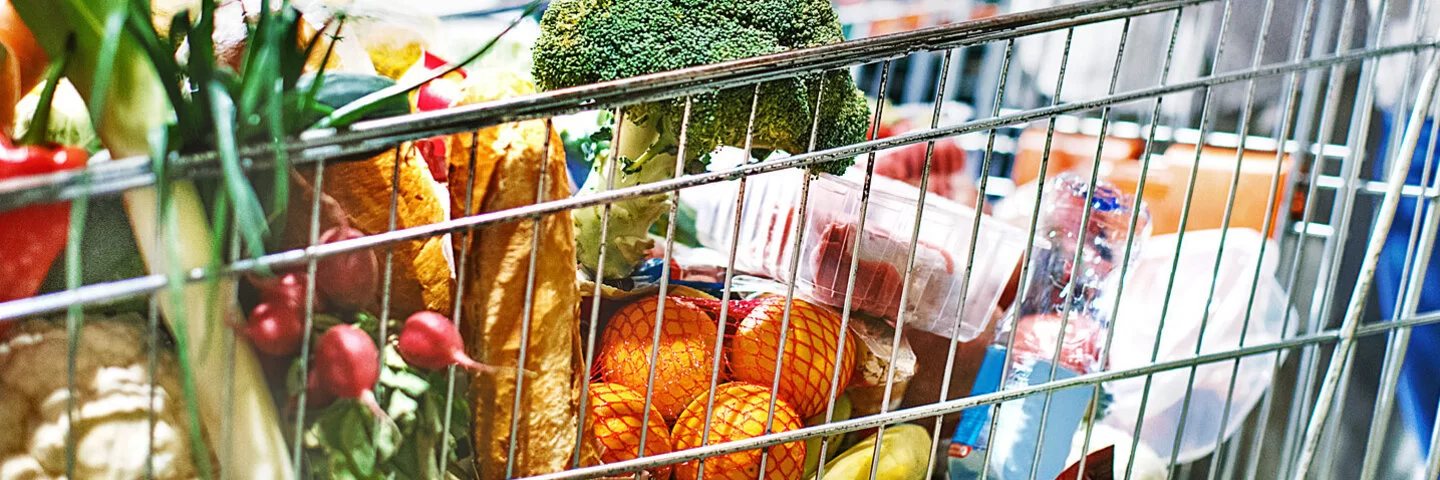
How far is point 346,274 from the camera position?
56 cm

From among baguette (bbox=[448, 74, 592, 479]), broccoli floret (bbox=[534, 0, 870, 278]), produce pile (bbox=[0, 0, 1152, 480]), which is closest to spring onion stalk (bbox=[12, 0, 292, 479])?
produce pile (bbox=[0, 0, 1152, 480])

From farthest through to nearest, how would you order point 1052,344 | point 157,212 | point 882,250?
point 1052,344 < point 882,250 < point 157,212

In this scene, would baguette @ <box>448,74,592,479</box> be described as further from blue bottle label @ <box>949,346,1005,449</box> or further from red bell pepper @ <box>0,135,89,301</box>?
blue bottle label @ <box>949,346,1005,449</box>

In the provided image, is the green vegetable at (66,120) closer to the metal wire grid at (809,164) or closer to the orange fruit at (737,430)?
the metal wire grid at (809,164)

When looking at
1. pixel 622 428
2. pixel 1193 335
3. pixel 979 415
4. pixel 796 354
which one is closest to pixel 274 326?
pixel 622 428

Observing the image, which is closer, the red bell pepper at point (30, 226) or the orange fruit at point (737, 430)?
the red bell pepper at point (30, 226)

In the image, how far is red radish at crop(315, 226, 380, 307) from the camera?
55 centimetres

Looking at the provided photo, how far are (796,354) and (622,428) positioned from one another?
140mm

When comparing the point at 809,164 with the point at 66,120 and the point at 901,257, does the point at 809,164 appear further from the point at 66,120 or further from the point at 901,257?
the point at 66,120

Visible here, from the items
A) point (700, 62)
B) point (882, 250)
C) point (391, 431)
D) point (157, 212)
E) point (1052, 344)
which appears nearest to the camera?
point (157, 212)

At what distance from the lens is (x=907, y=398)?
87 cm

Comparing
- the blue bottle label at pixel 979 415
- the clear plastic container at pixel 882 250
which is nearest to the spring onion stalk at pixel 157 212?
the clear plastic container at pixel 882 250

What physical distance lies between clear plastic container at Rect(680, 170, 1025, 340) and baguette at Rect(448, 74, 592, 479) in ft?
0.66

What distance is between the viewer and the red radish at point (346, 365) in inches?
21.5
